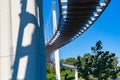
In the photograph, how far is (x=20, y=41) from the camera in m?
7.33

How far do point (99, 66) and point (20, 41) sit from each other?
16.4 meters

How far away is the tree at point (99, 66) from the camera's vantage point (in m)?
23.2

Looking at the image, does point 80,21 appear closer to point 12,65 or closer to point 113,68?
point 113,68

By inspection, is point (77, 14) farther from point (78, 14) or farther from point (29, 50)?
point (29, 50)

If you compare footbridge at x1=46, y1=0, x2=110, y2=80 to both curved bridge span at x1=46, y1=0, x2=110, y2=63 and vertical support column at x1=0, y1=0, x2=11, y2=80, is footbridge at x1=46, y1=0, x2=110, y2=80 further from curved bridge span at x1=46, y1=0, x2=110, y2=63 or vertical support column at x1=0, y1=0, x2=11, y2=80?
vertical support column at x1=0, y1=0, x2=11, y2=80

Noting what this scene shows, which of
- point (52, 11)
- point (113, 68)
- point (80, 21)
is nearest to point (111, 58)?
point (113, 68)

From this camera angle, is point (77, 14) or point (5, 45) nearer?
point (5, 45)

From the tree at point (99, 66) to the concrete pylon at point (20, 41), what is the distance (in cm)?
1598

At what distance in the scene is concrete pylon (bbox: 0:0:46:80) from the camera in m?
7.21

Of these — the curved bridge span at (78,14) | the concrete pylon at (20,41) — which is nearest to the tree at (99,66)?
the curved bridge span at (78,14)

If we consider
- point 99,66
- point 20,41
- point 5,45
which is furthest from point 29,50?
point 99,66

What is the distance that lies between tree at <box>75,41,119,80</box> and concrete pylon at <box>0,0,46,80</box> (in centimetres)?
1598

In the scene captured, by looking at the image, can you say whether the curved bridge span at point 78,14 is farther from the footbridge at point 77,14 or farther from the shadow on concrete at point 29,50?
the shadow on concrete at point 29,50

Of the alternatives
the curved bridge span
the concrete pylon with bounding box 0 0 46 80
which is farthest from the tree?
the concrete pylon with bounding box 0 0 46 80
